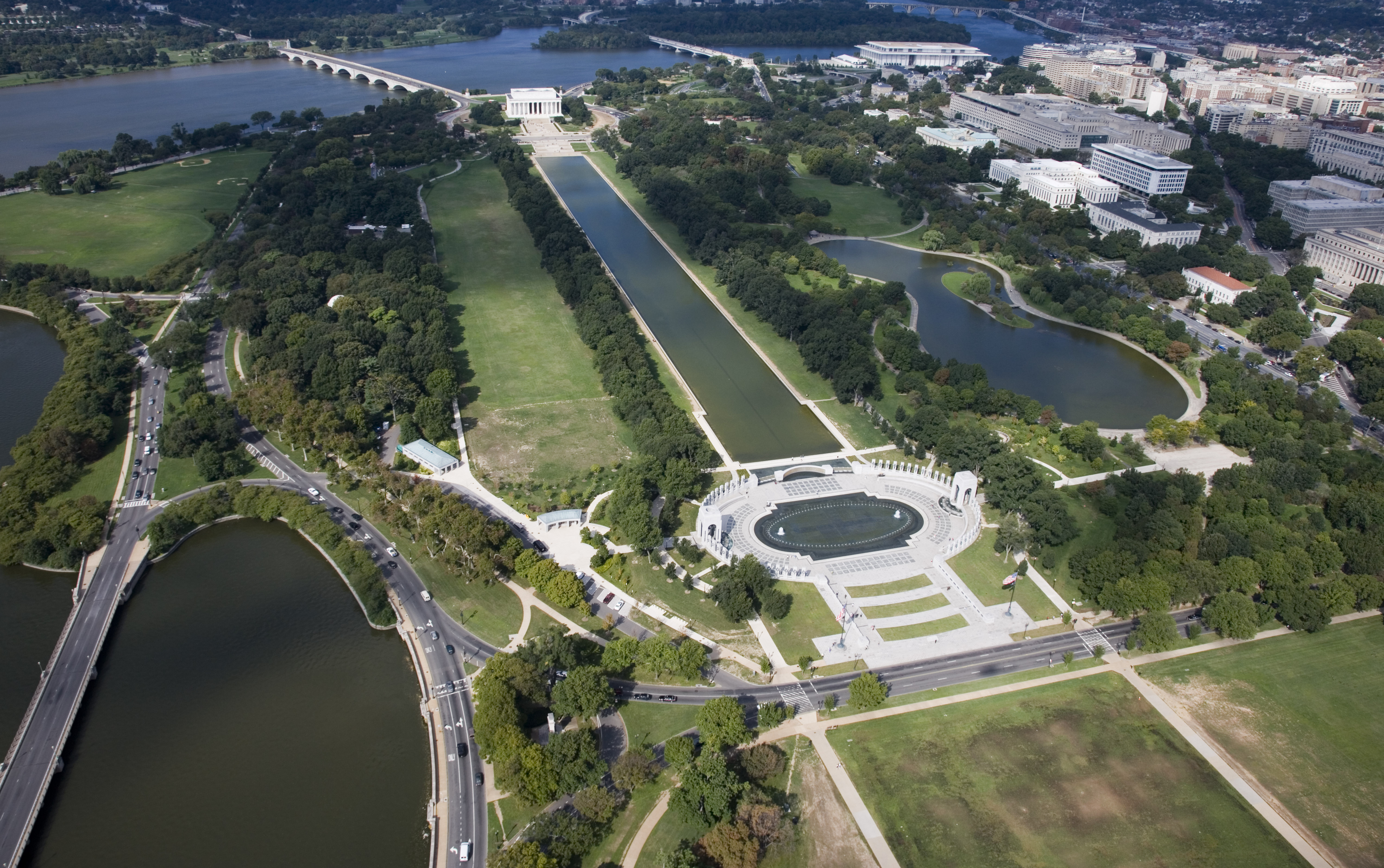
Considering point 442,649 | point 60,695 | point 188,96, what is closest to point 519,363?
point 442,649

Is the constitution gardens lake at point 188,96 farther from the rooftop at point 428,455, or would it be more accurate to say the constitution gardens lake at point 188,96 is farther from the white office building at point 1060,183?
the rooftop at point 428,455

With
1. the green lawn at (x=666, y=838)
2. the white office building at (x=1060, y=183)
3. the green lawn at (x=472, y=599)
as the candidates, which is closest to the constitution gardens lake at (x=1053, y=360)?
the white office building at (x=1060, y=183)

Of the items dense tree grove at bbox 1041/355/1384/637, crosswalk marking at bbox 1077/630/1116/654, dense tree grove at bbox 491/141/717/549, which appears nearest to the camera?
crosswalk marking at bbox 1077/630/1116/654

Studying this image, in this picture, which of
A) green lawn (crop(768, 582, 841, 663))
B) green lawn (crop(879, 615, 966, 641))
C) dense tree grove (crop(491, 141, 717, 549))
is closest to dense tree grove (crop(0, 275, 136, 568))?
dense tree grove (crop(491, 141, 717, 549))

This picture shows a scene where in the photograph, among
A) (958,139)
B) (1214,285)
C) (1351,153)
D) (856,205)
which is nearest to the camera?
(1214,285)

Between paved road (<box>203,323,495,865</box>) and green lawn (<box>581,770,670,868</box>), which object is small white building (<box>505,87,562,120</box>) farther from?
green lawn (<box>581,770,670,868</box>)

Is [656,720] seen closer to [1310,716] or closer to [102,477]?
[1310,716]

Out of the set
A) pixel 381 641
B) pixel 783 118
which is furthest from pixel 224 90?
pixel 381 641
